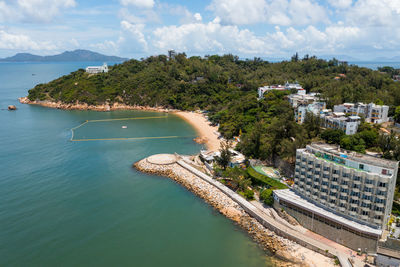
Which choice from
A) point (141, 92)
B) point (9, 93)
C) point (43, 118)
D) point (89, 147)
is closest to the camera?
point (89, 147)

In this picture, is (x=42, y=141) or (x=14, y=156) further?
(x=42, y=141)

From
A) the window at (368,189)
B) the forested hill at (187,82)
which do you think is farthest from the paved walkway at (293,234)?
the forested hill at (187,82)

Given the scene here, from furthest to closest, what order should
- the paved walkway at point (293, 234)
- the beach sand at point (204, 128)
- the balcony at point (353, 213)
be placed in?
the beach sand at point (204, 128) < the balcony at point (353, 213) < the paved walkway at point (293, 234)

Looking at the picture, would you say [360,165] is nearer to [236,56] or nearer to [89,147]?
[89,147]

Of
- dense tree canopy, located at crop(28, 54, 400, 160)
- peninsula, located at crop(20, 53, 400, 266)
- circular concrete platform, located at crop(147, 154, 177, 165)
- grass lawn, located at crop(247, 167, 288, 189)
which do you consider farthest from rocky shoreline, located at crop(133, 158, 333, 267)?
dense tree canopy, located at crop(28, 54, 400, 160)

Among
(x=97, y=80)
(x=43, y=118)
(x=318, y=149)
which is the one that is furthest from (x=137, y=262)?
(x=97, y=80)

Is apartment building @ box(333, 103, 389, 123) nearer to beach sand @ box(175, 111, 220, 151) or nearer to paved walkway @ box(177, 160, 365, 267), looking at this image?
beach sand @ box(175, 111, 220, 151)

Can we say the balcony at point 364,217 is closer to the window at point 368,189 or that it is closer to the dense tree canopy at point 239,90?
the window at point 368,189
